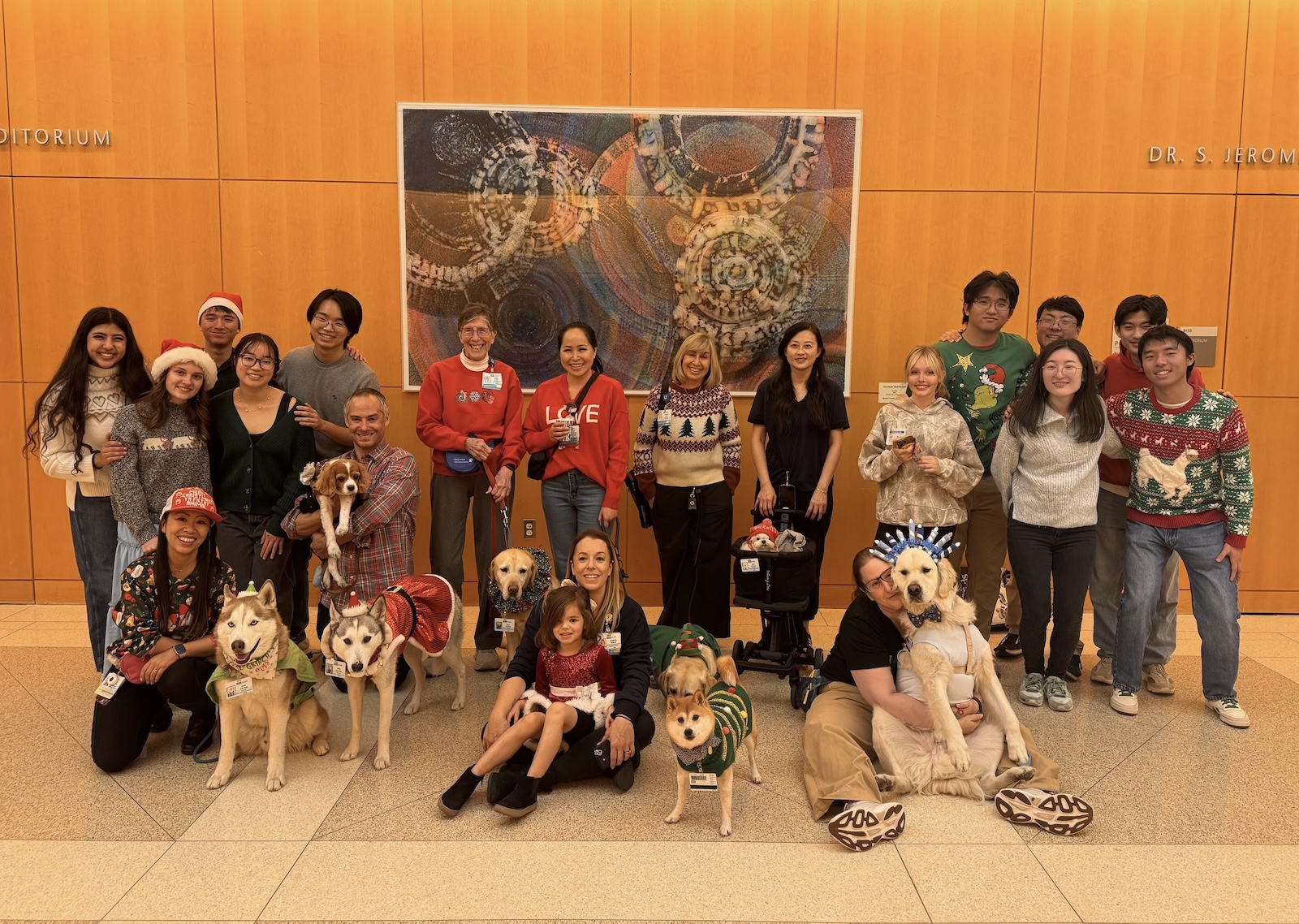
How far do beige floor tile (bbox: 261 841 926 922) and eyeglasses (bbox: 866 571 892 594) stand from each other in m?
0.89

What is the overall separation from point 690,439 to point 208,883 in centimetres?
267

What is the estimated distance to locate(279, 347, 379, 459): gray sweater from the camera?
4.24 meters

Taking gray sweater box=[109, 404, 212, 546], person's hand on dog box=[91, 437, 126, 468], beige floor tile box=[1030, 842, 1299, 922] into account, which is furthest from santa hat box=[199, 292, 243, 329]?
beige floor tile box=[1030, 842, 1299, 922]

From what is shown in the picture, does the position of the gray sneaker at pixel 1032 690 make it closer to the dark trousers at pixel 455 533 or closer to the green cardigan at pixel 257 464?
the dark trousers at pixel 455 533

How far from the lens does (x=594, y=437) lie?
427cm

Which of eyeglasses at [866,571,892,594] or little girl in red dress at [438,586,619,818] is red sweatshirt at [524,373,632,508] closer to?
little girl in red dress at [438,586,619,818]

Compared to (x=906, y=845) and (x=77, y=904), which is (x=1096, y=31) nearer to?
(x=906, y=845)

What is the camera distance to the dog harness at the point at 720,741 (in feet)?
8.95

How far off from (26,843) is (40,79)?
4.32m

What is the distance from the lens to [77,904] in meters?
2.44

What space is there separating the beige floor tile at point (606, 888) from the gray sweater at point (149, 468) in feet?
5.59

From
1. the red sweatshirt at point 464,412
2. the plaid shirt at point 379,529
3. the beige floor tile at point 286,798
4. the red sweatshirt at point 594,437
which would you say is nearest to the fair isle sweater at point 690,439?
the red sweatshirt at point 594,437

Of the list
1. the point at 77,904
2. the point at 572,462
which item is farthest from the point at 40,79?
the point at 77,904

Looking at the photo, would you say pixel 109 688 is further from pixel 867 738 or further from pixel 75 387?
pixel 867 738
